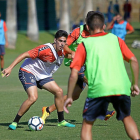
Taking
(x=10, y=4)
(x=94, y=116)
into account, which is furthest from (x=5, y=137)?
(x=10, y=4)

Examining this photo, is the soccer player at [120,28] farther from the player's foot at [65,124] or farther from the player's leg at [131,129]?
the player's leg at [131,129]

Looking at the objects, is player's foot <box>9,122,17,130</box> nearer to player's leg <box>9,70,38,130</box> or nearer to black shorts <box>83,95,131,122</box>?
player's leg <box>9,70,38,130</box>

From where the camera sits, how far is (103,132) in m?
7.33

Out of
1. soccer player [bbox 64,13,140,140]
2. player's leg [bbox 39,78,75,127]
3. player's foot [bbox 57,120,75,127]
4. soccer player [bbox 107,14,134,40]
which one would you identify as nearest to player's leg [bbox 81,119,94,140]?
soccer player [bbox 64,13,140,140]

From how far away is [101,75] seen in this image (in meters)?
5.23

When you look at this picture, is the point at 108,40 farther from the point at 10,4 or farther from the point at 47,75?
the point at 10,4

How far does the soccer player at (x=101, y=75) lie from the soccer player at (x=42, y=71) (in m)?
2.29

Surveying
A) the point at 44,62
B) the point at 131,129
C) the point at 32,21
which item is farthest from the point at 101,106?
the point at 32,21

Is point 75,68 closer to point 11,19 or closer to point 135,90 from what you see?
point 135,90

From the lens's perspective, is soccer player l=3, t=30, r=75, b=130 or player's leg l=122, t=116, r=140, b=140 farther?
soccer player l=3, t=30, r=75, b=130

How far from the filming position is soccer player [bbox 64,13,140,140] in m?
5.24

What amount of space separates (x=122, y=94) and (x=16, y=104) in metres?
5.43

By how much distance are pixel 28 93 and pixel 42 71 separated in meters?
0.50

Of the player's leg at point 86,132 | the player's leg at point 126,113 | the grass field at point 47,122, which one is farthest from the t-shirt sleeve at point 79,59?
the grass field at point 47,122
